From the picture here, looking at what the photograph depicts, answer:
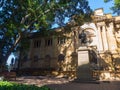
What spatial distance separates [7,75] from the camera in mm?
17406

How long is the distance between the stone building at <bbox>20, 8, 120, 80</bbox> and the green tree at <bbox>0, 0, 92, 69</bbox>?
255 inches

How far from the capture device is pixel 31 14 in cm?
1758

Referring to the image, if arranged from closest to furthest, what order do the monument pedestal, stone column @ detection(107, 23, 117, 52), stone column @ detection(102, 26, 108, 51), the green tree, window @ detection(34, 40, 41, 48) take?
the monument pedestal, the green tree, stone column @ detection(107, 23, 117, 52), stone column @ detection(102, 26, 108, 51), window @ detection(34, 40, 41, 48)

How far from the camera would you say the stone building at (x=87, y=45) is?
27.5 m

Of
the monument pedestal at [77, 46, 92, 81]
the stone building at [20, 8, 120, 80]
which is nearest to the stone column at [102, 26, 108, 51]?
the stone building at [20, 8, 120, 80]

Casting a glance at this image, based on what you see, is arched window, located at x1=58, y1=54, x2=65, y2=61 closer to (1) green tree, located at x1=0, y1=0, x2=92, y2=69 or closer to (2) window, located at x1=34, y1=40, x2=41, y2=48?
(2) window, located at x1=34, y1=40, x2=41, y2=48

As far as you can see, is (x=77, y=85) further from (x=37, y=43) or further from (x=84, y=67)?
(x=37, y=43)

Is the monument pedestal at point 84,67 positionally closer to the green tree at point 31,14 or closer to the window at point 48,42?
the green tree at point 31,14

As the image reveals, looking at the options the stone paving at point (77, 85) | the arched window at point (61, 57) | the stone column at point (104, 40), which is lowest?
the stone paving at point (77, 85)

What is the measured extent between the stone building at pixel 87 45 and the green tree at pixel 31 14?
6468 mm

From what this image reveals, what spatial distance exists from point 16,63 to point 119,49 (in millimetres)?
23228

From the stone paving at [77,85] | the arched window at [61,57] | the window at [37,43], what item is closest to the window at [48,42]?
the window at [37,43]

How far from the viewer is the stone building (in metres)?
27.5

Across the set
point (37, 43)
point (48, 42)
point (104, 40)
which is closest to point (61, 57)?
point (48, 42)
